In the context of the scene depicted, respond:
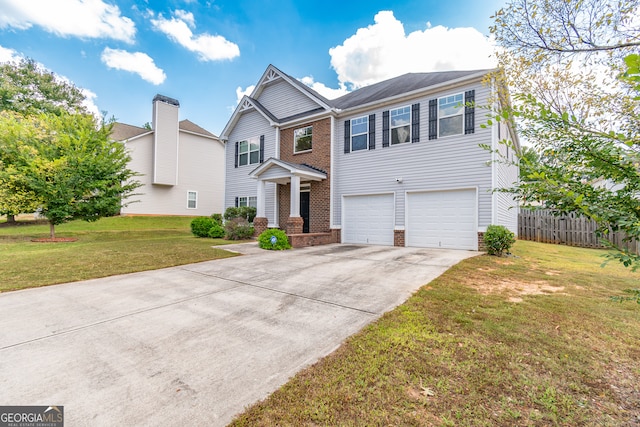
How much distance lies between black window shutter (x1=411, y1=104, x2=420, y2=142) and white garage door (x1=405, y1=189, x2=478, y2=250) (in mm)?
2195

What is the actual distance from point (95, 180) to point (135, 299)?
10622mm

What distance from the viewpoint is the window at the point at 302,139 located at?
1343cm

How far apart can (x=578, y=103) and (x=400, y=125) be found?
5.56m

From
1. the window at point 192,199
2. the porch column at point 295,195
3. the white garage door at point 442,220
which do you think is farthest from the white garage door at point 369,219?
the window at point 192,199

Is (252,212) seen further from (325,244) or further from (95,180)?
(95,180)

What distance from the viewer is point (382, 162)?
11.4 metres

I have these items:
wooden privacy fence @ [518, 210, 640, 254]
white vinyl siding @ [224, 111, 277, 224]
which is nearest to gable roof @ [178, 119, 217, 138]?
white vinyl siding @ [224, 111, 277, 224]

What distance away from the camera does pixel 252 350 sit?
2.85m

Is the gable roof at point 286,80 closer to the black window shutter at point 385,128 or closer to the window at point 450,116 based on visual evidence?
the black window shutter at point 385,128

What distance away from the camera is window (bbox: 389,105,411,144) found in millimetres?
10831

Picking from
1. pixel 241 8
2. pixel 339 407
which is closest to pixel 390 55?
pixel 241 8

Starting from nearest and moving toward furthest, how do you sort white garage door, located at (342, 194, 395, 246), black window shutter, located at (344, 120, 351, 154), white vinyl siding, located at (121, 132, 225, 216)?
white garage door, located at (342, 194, 395, 246)
black window shutter, located at (344, 120, 351, 154)
white vinyl siding, located at (121, 132, 225, 216)

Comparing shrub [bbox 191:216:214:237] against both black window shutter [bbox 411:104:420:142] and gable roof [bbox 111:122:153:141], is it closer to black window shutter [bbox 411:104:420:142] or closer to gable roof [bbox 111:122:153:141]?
black window shutter [bbox 411:104:420:142]

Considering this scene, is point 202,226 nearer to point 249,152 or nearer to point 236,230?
point 236,230
